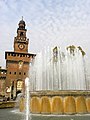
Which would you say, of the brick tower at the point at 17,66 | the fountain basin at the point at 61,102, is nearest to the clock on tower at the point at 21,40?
the brick tower at the point at 17,66

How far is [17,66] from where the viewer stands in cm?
4659

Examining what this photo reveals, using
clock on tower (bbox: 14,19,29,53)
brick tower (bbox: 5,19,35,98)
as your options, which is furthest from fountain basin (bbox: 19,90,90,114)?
clock on tower (bbox: 14,19,29,53)

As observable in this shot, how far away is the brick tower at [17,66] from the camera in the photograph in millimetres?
44438

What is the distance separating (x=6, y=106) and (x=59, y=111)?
11254 millimetres

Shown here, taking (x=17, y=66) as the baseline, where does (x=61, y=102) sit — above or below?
below

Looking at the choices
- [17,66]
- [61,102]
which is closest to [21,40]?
[17,66]

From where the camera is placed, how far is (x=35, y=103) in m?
12.8

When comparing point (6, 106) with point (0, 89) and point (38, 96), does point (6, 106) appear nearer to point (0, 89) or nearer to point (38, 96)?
point (38, 96)

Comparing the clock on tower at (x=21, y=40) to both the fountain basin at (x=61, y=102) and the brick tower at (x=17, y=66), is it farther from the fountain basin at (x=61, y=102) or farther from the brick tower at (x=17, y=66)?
the fountain basin at (x=61, y=102)

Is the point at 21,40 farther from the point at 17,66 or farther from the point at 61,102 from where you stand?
the point at 61,102

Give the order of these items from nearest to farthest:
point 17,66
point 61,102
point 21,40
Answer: point 61,102, point 17,66, point 21,40

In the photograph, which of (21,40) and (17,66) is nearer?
(17,66)

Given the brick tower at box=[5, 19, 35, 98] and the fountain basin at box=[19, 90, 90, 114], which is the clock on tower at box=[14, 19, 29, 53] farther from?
the fountain basin at box=[19, 90, 90, 114]

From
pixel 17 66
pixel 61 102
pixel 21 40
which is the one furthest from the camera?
pixel 21 40
